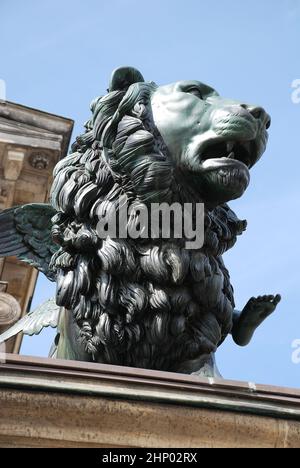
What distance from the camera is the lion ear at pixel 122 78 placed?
4055 mm

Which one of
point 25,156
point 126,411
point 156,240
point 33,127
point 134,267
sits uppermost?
point 33,127

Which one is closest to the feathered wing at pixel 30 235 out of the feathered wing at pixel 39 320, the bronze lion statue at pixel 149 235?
the feathered wing at pixel 39 320

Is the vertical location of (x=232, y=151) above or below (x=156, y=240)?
above

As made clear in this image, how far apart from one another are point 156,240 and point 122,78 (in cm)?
77

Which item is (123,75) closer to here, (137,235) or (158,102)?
(158,102)

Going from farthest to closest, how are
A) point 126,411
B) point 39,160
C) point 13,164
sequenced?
1. point 39,160
2. point 13,164
3. point 126,411

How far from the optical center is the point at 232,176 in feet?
12.1

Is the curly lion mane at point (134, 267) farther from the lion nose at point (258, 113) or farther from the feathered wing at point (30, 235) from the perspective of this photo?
the feathered wing at point (30, 235)

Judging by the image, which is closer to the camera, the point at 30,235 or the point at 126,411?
the point at 126,411

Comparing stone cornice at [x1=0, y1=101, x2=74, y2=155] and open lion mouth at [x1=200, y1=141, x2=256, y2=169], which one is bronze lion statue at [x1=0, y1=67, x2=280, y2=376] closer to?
open lion mouth at [x1=200, y1=141, x2=256, y2=169]

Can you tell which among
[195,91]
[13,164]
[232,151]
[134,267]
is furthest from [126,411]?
[13,164]

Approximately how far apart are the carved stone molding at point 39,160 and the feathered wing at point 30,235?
9997 mm

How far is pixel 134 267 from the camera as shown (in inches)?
147

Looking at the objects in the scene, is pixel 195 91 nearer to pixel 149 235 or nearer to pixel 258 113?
pixel 258 113
